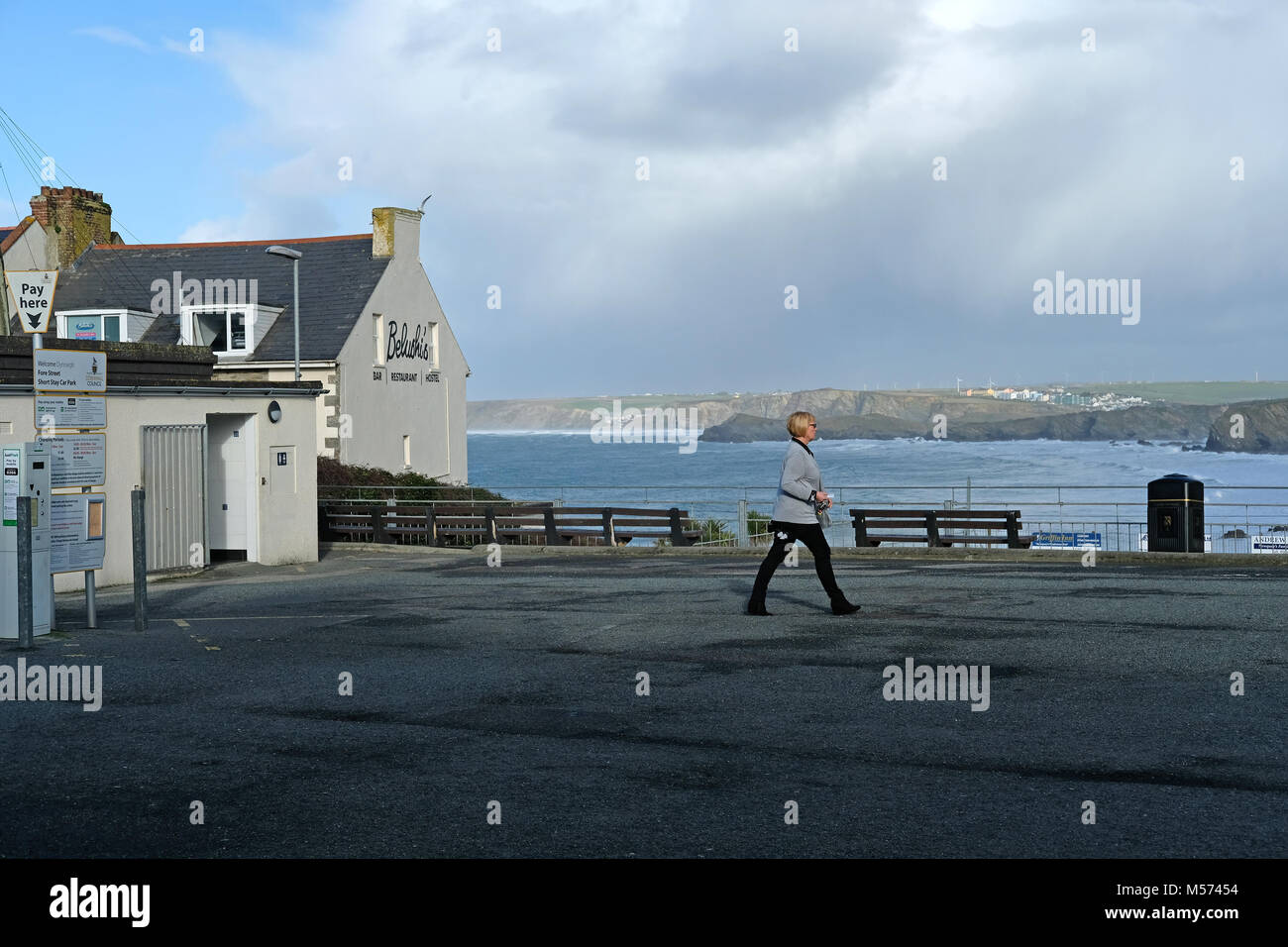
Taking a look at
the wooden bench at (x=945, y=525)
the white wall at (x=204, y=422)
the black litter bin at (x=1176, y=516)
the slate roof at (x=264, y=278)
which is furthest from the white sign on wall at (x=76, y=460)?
the slate roof at (x=264, y=278)

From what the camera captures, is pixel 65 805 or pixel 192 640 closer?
pixel 65 805

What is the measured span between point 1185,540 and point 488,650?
14.9 meters

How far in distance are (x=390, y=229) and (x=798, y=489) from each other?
31.2 m

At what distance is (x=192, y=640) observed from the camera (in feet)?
41.1

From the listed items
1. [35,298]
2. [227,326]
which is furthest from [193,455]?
[227,326]

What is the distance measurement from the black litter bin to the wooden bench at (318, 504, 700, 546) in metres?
8.88

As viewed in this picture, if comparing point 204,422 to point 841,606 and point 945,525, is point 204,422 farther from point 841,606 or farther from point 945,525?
point 945,525

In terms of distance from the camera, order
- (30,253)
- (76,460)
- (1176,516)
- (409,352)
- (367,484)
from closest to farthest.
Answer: (76,460)
(1176,516)
(367,484)
(30,253)
(409,352)

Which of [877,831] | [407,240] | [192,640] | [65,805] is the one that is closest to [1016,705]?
[877,831]

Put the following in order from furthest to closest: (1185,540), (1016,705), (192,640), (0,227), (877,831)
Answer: (0,227) < (1185,540) < (192,640) < (1016,705) < (877,831)

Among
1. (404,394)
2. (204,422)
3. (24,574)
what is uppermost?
(404,394)

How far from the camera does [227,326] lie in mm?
39438
